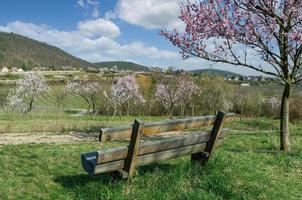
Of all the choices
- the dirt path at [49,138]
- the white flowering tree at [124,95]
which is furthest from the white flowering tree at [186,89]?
the dirt path at [49,138]

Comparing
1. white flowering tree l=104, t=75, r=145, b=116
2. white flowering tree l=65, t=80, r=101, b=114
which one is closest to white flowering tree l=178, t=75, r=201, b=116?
white flowering tree l=104, t=75, r=145, b=116

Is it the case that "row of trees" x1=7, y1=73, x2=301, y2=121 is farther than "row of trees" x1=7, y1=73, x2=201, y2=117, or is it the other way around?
"row of trees" x1=7, y1=73, x2=301, y2=121

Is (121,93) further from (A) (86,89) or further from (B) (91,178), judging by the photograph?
(B) (91,178)

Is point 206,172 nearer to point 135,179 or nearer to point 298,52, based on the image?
point 135,179

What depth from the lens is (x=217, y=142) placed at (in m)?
7.64

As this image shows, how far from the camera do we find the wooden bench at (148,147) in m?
5.90

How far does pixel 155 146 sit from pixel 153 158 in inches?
7.9

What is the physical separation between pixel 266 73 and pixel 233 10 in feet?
6.96

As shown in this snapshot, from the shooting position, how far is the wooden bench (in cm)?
590

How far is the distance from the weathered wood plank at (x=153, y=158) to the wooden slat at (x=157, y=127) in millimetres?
382

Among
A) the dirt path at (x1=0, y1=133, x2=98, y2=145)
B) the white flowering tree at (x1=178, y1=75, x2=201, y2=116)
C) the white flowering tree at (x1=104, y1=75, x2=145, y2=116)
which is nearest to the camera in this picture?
the dirt path at (x1=0, y1=133, x2=98, y2=145)

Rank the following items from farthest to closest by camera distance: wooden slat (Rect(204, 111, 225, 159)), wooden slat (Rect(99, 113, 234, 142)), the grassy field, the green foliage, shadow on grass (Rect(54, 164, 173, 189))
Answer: the green foliage → wooden slat (Rect(204, 111, 225, 159)) → shadow on grass (Rect(54, 164, 173, 189)) → the grassy field → wooden slat (Rect(99, 113, 234, 142))

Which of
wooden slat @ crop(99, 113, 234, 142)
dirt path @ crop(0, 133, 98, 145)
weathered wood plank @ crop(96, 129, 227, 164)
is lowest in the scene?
dirt path @ crop(0, 133, 98, 145)

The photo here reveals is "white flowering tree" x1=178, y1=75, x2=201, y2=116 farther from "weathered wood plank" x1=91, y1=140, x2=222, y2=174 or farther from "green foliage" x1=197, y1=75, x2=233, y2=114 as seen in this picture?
"weathered wood plank" x1=91, y1=140, x2=222, y2=174
